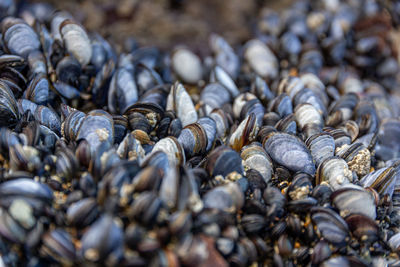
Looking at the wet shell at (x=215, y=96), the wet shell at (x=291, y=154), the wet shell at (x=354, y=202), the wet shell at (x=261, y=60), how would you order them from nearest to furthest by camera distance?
the wet shell at (x=354, y=202) < the wet shell at (x=291, y=154) < the wet shell at (x=215, y=96) < the wet shell at (x=261, y=60)

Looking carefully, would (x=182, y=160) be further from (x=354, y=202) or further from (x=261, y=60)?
(x=261, y=60)

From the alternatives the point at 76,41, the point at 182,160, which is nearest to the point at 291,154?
the point at 182,160

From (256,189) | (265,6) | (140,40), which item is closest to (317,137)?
(256,189)

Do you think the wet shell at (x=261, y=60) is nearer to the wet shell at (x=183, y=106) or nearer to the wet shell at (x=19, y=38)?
the wet shell at (x=183, y=106)

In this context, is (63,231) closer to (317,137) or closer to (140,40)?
(317,137)

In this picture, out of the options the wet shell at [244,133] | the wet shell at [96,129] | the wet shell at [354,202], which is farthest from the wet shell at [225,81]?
the wet shell at [354,202]

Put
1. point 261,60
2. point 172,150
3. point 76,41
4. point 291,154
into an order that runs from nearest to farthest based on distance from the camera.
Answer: point 172,150, point 291,154, point 76,41, point 261,60

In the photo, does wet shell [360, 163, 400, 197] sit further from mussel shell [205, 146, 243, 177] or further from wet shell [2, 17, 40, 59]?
wet shell [2, 17, 40, 59]

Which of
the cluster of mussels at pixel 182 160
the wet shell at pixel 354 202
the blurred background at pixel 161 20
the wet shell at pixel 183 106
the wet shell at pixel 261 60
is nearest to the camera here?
the cluster of mussels at pixel 182 160

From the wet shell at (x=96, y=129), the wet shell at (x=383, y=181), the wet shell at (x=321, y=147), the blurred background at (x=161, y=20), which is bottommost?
the wet shell at (x=383, y=181)
